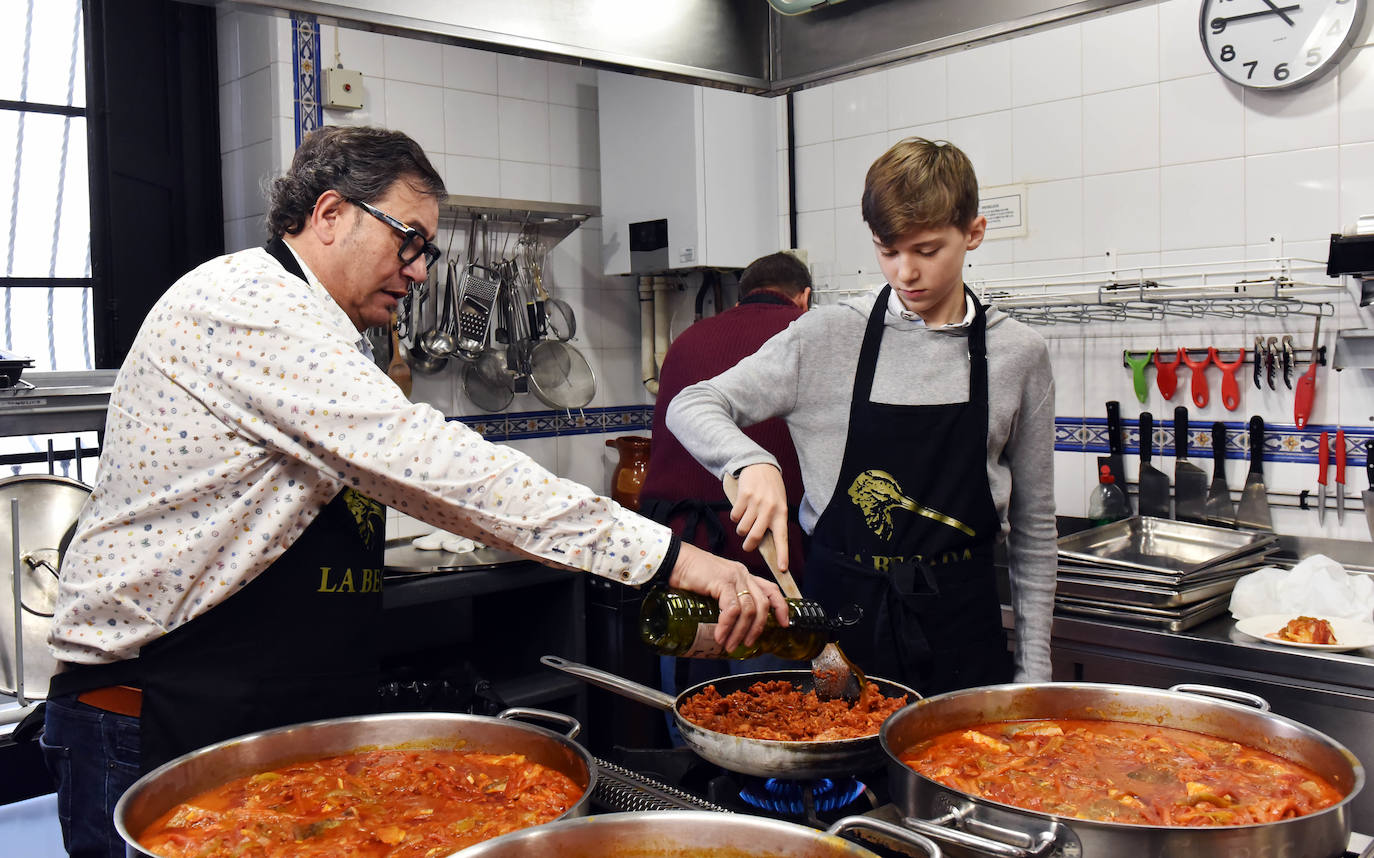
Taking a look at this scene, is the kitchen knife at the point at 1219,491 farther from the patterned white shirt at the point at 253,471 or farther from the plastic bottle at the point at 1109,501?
the patterned white shirt at the point at 253,471

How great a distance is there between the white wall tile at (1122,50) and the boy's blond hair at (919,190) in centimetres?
181

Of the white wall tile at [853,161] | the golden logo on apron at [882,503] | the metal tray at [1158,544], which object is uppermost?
the white wall tile at [853,161]

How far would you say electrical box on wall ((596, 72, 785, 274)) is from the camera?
458 centimetres

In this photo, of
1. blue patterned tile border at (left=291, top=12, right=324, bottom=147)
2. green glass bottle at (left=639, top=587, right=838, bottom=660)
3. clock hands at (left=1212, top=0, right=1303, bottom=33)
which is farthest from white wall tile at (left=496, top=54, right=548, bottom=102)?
green glass bottle at (left=639, top=587, right=838, bottom=660)

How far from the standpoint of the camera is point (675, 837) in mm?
1099

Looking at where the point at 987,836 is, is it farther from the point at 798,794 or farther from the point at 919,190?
the point at 919,190

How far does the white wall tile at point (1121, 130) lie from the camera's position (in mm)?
3576

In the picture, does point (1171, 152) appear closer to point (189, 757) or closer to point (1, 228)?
point (189, 757)

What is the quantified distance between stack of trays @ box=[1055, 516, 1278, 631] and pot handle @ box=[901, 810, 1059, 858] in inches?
77.6

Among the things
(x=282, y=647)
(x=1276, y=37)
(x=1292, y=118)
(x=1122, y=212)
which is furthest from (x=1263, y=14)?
(x=282, y=647)

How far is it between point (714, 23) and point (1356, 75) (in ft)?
8.87

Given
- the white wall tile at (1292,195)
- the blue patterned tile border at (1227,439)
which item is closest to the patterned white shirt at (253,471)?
the blue patterned tile border at (1227,439)

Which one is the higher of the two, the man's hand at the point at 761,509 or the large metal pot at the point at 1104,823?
the man's hand at the point at 761,509

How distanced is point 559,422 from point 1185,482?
2.61 metres
